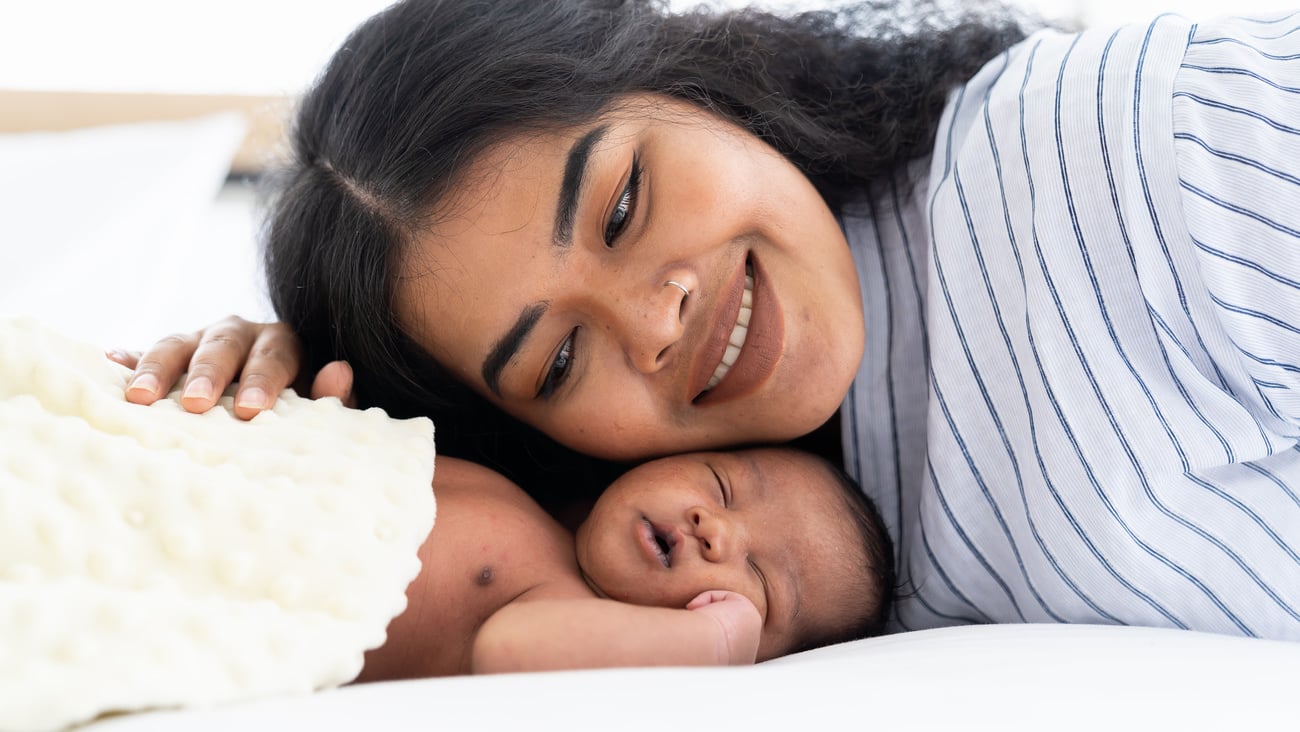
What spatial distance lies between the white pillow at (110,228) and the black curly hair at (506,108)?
380 mm

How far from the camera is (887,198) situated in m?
1.23

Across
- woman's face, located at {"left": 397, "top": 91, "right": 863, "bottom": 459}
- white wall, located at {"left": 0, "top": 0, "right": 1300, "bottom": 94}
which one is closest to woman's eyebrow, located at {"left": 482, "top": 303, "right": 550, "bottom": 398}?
woman's face, located at {"left": 397, "top": 91, "right": 863, "bottom": 459}

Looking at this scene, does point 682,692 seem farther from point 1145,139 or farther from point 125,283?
point 125,283

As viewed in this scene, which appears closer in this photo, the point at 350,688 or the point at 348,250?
the point at 350,688

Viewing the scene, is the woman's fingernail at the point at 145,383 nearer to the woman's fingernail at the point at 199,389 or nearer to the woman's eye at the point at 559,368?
the woman's fingernail at the point at 199,389

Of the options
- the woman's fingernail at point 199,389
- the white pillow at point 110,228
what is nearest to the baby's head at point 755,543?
the woman's fingernail at point 199,389

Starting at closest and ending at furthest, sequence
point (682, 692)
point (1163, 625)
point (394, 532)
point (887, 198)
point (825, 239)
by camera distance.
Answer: point (682, 692) < point (394, 532) < point (1163, 625) < point (825, 239) < point (887, 198)

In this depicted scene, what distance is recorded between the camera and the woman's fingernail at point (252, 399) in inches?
33.9

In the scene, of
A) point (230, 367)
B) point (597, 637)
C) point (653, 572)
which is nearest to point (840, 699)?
point (597, 637)

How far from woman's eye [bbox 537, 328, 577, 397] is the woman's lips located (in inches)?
5.0

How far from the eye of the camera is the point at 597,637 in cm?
72

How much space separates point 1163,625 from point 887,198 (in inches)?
23.0

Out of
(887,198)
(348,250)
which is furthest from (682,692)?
(887,198)

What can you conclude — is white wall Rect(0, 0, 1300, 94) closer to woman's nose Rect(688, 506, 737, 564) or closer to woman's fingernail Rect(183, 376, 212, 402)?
woman's fingernail Rect(183, 376, 212, 402)
